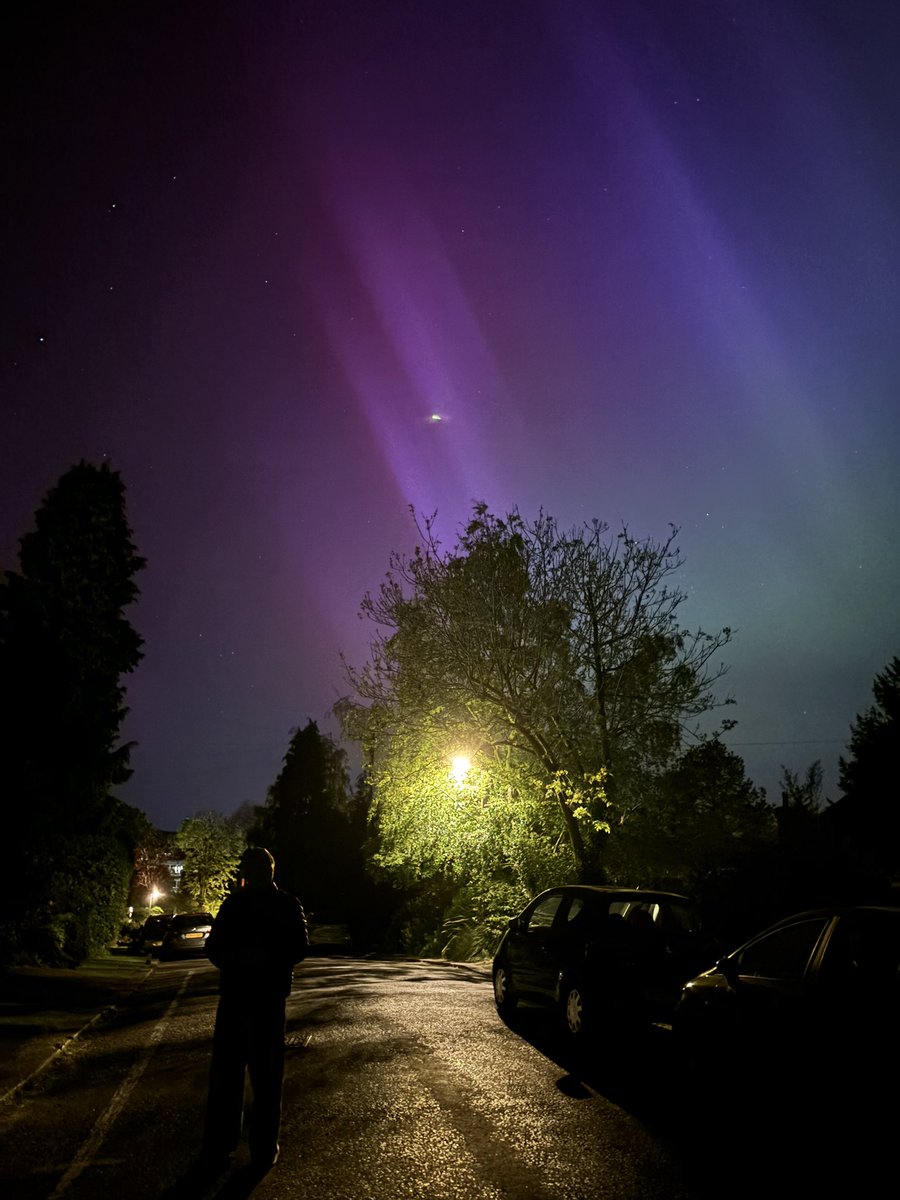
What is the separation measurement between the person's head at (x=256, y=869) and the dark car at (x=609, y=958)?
14.7 ft

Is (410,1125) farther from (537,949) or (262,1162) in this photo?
(537,949)

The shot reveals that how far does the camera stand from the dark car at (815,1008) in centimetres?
452

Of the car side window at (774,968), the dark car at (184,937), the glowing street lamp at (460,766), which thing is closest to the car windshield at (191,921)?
the dark car at (184,937)

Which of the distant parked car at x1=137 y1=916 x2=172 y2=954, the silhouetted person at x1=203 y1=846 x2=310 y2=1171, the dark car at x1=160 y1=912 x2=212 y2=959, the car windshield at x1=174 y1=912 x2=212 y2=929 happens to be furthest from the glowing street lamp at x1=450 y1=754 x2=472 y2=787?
the distant parked car at x1=137 y1=916 x2=172 y2=954

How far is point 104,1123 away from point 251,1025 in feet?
6.34

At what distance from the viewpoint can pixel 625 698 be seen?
18.9m

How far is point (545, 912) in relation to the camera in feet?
34.2

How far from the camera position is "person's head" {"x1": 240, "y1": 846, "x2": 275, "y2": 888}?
16.4ft

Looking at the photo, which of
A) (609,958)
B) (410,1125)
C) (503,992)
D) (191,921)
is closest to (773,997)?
(410,1125)

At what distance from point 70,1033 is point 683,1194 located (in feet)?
25.9

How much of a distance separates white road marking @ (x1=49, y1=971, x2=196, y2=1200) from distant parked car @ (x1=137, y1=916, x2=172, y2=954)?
81.3ft

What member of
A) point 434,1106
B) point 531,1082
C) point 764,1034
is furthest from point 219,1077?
point 764,1034

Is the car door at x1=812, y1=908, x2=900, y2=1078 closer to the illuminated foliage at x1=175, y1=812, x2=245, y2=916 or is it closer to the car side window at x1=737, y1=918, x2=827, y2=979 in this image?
the car side window at x1=737, y1=918, x2=827, y2=979

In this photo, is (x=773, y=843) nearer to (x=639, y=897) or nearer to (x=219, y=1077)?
(x=639, y=897)
